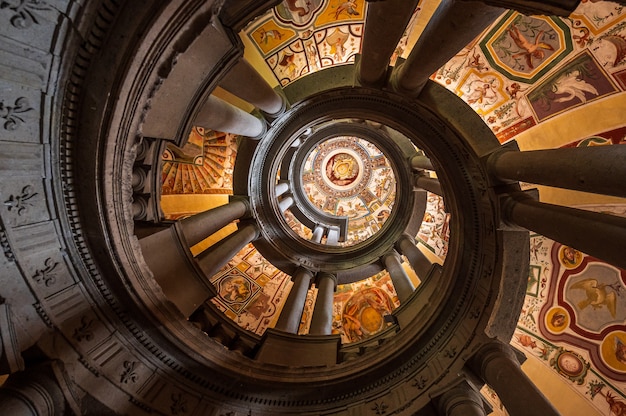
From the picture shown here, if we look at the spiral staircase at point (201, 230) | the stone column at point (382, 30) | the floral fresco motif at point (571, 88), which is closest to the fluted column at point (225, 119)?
the spiral staircase at point (201, 230)

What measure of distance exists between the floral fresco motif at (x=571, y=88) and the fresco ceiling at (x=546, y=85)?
1 centimetres

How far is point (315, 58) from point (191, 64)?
387cm

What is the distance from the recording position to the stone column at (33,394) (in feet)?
8.42

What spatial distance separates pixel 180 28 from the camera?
8.33ft

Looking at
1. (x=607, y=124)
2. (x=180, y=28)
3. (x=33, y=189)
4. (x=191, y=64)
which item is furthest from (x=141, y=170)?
(x=607, y=124)

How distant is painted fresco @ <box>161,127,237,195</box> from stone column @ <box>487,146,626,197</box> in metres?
7.50

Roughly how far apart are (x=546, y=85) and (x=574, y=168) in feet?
11.0

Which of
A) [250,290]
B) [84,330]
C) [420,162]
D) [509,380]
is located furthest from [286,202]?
[509,380]

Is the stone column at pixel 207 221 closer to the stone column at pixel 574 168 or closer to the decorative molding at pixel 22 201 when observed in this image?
the decorative molding at pixel 22 201

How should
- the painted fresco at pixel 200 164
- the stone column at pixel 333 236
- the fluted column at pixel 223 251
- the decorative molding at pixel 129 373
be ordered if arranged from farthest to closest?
the stone column at pixel 333 236 → the painted fresco at pixel 200 164 → the fluted column at pixel 223 251 → the decorative molding at pixel 129 373

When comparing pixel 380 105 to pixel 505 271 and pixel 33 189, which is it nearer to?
pixel 505 271

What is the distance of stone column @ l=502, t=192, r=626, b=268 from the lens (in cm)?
276

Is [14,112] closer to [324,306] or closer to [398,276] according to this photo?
[324,306]

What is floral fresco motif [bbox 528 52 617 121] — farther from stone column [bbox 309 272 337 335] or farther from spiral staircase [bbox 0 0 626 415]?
stone column [bbox 309 272 337 335]
